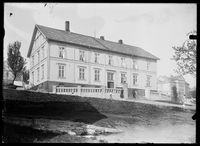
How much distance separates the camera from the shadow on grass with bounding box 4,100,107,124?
16.5 ft

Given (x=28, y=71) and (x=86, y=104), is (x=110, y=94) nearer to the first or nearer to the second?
(x=86, y=104)

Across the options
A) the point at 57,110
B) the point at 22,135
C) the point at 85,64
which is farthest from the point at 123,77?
the point at 22,135

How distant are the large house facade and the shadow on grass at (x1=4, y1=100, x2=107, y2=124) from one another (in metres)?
0.55

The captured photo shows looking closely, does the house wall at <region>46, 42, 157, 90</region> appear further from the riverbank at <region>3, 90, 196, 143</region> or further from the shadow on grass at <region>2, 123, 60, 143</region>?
the shadow on grass at <region>2, 123, 60, 143</region>

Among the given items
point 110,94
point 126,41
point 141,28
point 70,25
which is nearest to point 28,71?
point 70,25

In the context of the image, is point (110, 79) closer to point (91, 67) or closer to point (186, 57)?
point (91, 67)

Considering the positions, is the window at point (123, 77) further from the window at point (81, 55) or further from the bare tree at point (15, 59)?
the bare tree at point (15, 59)

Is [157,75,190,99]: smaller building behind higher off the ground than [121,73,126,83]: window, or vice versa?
[121,73,126,83]: window

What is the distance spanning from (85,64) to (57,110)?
68.6 inches

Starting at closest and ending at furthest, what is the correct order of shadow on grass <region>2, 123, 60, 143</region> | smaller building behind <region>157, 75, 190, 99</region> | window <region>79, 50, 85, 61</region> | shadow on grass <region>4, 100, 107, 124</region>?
shadow on grass <region>2, 123, 60, 143</region>
shadow on grass <region>4, 100, 107, 124</region>
smaller building behind <region>157, 75, 190, 99</region>
window <region>79, 50, 85, 61</region>

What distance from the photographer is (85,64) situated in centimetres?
630

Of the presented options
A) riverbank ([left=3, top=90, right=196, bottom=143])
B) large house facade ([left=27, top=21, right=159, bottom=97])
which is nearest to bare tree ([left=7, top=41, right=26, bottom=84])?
large house facade ([left=27, top=21, right=159, bottom=97])

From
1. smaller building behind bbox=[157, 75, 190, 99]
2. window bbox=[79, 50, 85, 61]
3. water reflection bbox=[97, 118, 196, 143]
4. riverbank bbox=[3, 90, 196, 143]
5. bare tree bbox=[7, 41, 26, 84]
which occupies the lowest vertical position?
water reflection bbox=[97, 118, 196, 143]

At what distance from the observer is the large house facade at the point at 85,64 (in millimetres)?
5555
